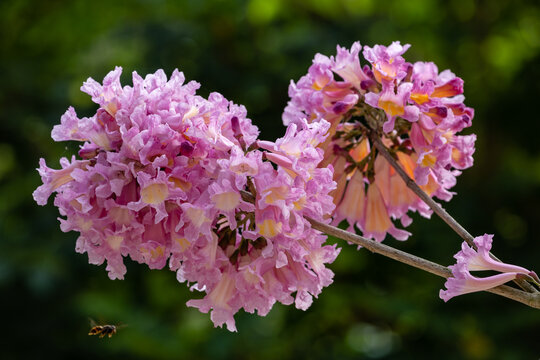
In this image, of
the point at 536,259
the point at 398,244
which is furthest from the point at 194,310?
the point at 536,259

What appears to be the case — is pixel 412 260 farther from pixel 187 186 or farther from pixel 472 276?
pixel 187 186

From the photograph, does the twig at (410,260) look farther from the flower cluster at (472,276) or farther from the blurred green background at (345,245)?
the blurred green background at (345,245)

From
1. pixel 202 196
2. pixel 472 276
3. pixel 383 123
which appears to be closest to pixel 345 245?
pixel 383 123

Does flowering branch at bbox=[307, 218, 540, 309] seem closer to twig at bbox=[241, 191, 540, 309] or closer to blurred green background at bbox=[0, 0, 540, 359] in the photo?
twig at bbox=[241, 191, 540, 309]

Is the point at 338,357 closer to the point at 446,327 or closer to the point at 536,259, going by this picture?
the point at 446,327

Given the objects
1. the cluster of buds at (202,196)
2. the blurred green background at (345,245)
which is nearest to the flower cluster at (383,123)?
the cluster of buds at (202,196)

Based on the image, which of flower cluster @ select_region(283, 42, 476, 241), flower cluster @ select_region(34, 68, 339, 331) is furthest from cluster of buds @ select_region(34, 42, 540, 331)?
flower cluster @ select_region(283, 42, 476, 241)
